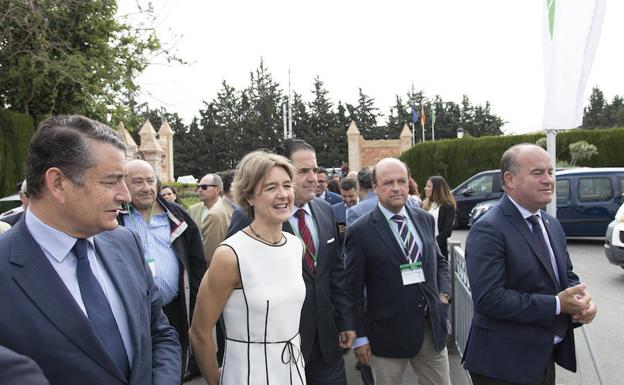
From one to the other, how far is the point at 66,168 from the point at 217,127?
62618mm

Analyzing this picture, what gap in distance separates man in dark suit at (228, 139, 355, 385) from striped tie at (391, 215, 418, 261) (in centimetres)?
50

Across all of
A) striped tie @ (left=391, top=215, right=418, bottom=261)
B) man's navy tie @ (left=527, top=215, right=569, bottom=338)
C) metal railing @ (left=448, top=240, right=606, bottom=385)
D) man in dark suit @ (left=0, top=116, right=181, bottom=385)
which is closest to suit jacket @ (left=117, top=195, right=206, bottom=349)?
striped tie @ (left=391, top=215, right=418, bottom=261)

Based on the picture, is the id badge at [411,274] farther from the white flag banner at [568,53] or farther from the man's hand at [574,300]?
the white flag banner at [568,53]

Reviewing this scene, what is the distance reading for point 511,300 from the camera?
271cm

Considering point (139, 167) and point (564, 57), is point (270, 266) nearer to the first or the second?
point (139, 167)

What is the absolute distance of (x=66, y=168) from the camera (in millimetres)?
1847

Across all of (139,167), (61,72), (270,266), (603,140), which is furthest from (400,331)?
(603,140)

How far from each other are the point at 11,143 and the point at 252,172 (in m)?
13.5

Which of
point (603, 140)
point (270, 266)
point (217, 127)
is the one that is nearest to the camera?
point (270, 266)

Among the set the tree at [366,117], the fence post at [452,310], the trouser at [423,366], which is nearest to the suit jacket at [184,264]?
the trouser at [423,366]

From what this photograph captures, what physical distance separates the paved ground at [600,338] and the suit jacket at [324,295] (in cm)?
→ 218

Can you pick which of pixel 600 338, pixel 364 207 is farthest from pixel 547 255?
pixel 600 338

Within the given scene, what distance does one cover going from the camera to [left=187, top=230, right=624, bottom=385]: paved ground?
17.1 feet

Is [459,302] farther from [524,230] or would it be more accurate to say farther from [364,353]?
[524,230]
